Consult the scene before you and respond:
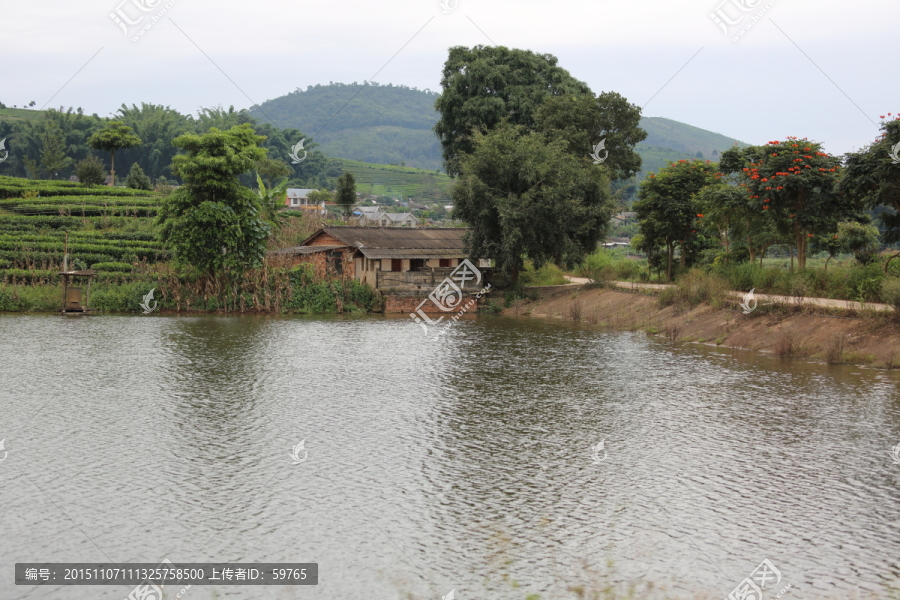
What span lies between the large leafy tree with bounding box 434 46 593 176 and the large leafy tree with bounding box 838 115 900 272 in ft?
90.7

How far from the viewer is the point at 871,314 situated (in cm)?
2411

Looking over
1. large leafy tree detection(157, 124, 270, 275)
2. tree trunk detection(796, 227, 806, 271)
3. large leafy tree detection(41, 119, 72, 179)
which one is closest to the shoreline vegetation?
tree trunk detection(796, 227, 806, 271)

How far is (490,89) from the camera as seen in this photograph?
5450 centimetres

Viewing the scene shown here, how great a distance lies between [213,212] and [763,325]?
24.1m

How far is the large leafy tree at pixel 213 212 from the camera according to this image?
124 feet

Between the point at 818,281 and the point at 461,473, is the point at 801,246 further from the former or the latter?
the point at 461,473

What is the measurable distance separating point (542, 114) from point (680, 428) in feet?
110

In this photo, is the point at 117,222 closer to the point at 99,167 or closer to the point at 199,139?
the point at 199,139

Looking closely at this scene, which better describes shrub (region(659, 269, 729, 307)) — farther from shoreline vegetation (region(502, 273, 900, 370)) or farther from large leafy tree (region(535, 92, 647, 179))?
large leafy tree (region(535, 92, 647, 179))

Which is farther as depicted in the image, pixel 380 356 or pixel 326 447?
pixel 380 356

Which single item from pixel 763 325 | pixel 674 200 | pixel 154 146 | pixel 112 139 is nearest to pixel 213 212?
pixel 674 200

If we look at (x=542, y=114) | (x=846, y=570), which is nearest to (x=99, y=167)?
(x=542, y=114)

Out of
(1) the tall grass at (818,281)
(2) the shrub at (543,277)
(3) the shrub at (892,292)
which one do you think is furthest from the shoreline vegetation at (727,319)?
(2) the shrub at (543,277)

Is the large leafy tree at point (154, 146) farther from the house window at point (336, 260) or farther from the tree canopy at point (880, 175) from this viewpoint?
the tree canopy at point (880, 175)
